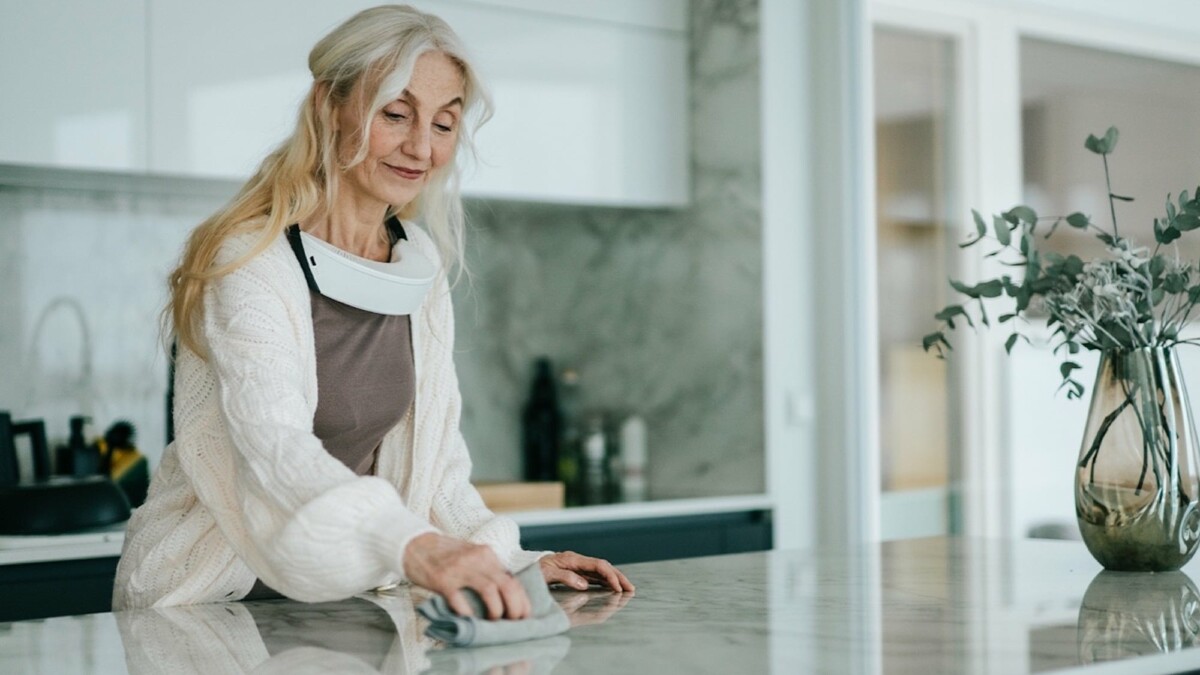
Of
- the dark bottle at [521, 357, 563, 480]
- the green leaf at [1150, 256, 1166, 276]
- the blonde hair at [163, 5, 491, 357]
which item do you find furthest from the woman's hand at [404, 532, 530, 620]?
the dark bottle at [521, 357, 563, 480]

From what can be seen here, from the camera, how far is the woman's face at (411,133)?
1632 mm

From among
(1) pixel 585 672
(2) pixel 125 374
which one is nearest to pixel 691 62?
(2) pixel 125 374

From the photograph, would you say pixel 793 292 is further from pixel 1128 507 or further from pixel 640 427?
pixel 1128 507

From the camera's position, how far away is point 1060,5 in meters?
3.07

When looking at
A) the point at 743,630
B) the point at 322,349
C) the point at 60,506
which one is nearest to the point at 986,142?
the point at 322,349

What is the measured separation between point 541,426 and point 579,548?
2.28 ft

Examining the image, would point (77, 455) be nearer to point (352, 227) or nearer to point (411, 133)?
point (352, 227)

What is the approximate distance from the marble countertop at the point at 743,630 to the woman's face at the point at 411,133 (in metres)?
0.48

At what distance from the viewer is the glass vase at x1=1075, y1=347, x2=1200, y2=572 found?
164 cm

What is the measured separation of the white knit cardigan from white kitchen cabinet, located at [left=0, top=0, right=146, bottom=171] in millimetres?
1044

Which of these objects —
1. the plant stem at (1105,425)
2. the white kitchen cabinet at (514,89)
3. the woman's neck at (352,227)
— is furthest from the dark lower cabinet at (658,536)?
the plant stem at (1105,425)

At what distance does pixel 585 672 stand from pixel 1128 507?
2.83 ft

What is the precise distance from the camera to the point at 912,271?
3277 mm

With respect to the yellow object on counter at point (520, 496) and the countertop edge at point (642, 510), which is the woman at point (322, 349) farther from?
the yellow object on counter at point (520, 496)
